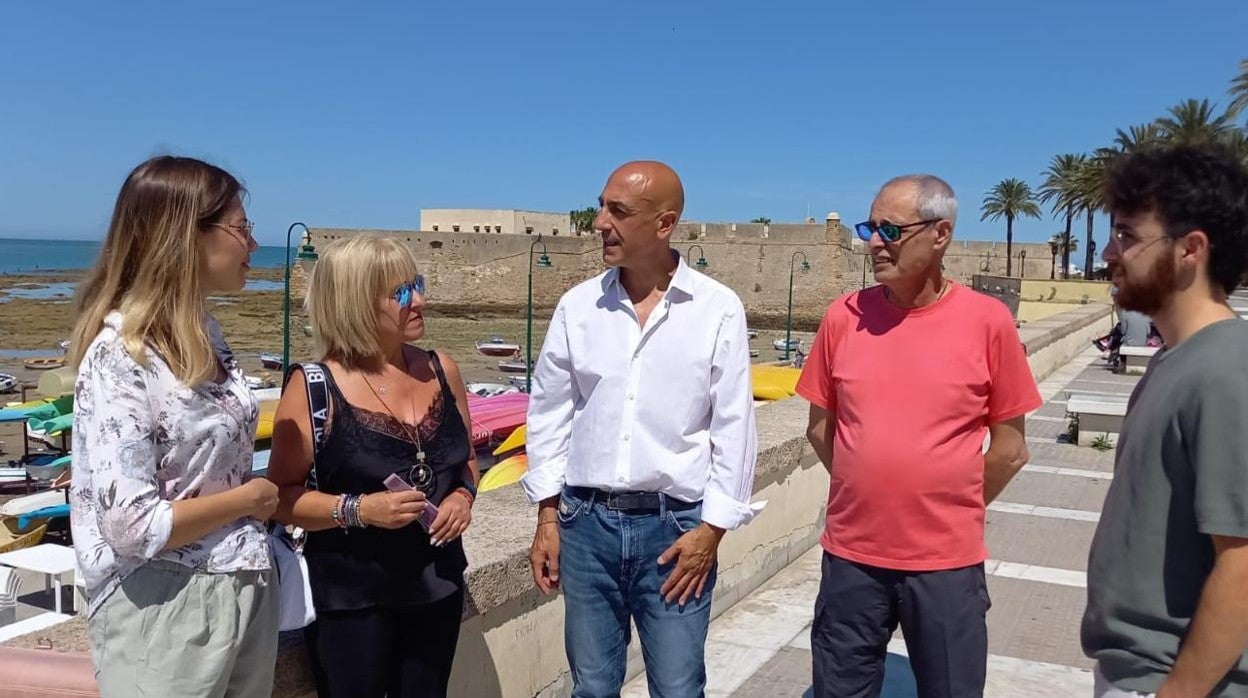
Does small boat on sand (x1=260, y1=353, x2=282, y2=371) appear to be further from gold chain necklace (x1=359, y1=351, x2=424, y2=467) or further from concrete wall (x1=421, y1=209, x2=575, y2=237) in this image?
concrete wall (x1=421, y1=209, x2=575, y2=237)

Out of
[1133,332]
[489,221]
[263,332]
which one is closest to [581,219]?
[489,221]

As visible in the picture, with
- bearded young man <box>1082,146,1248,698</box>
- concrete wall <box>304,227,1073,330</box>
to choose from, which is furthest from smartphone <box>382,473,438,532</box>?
concrete wall <box>304,227,1073,330</box>

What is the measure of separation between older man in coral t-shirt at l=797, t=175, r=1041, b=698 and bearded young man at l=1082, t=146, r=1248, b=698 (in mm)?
629

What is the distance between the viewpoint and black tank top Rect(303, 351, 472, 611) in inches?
→ 83.7

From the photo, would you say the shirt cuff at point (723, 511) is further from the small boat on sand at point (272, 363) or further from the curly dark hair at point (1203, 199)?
the small boat on sand at point (272, 363)

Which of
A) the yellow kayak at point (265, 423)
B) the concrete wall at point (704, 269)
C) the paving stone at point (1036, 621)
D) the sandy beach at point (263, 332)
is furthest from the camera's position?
the concrete wall at point (704, 269)

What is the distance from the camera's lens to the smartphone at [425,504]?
2135mm

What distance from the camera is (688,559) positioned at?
229cm

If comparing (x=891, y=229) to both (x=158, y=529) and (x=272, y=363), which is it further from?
(x=272, y=363)

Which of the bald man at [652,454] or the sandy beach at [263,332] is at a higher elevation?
the bald man at [652,454]

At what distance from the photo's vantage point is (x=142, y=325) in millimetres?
1716

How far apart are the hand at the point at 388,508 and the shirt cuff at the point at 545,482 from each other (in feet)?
1.46

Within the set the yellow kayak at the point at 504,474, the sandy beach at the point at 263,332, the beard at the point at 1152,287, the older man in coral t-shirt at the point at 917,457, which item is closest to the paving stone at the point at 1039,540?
the older man in coral t-shirt at the point at 917,457

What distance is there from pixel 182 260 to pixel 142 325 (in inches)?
5.9
